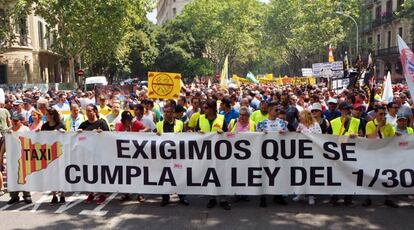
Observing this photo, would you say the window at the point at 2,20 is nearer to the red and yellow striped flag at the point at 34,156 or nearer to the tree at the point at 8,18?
the tree at the point at 8,18

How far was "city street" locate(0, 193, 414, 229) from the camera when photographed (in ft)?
19.4

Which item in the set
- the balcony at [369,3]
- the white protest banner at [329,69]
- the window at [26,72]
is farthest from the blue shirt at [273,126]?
the balcony at [369,3]

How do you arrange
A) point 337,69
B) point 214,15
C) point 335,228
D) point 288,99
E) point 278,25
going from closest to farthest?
1. point 335,228
2. point 288,99
3. point 337,69
4. point 214,15
5. point 278,25

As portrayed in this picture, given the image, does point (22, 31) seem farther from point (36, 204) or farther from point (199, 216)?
point (199, 216)

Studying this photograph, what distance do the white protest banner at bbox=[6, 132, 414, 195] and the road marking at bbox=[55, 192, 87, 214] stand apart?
0.25 m

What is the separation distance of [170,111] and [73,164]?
1655 millimetres

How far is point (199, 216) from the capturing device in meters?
6.30

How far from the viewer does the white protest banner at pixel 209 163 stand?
6578mm

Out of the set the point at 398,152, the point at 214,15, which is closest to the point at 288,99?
the point at 398,152

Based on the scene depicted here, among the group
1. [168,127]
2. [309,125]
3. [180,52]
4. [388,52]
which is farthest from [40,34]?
[309,125]

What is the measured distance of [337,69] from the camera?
685 inches

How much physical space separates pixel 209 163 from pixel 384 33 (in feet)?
170

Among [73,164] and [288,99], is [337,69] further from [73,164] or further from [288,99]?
[73,164]

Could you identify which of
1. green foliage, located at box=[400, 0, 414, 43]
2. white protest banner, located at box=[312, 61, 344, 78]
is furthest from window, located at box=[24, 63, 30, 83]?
green foliage, located at box=[400, 0, 414, 43]
